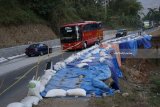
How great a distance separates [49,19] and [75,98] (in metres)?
50.3

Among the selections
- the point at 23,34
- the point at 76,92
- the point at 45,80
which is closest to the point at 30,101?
the point at 76,92

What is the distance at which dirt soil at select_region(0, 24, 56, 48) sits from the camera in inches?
1912

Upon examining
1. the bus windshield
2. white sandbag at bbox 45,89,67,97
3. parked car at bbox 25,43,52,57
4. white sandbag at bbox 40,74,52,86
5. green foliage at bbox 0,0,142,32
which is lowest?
parked car at bbox 25,43,52,57

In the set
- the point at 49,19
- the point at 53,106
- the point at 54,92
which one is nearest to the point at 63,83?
the point at 54,92

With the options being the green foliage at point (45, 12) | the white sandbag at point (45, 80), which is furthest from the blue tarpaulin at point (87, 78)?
the green foliage at point (45, 12)

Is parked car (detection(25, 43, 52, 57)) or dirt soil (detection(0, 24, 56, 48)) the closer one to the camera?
parked car (detection(25, 43, 52, 57))

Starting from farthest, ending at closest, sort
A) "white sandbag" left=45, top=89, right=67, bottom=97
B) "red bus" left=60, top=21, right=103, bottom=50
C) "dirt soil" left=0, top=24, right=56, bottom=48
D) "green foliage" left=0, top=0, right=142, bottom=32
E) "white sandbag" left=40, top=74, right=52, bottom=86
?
"green foliage" left=0, top=0, right=142, bottom=32
"dirt soil" left=0, top=24, right=56, bottom=48
"red bus" left=60, top=21, right=103, bottom=50
"white sandbag" left=40, top=74, right=52, bottom=86
"white sandbag" left=45, top=89, right=67, bottom=97

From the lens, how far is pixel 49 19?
64.5 m

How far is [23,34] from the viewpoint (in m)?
53.3

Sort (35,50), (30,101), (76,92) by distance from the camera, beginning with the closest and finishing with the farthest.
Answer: (30,101), (76,92), (35,50)

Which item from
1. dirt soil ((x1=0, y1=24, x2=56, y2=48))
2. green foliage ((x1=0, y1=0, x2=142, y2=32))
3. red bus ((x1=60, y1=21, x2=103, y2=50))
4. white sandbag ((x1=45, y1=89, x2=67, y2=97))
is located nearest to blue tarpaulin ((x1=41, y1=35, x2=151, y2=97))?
white sandbag ((x1=45, y1=89, x2=67, y2=97))

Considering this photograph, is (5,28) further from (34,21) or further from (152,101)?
(152,101)

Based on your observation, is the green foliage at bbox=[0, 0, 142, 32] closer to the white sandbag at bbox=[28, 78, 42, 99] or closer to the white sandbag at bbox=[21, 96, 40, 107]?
the white sandbag at bbox=[28, 78, 42, 99]

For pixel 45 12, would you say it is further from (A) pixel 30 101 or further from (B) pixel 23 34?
(A) pixel 30 101
